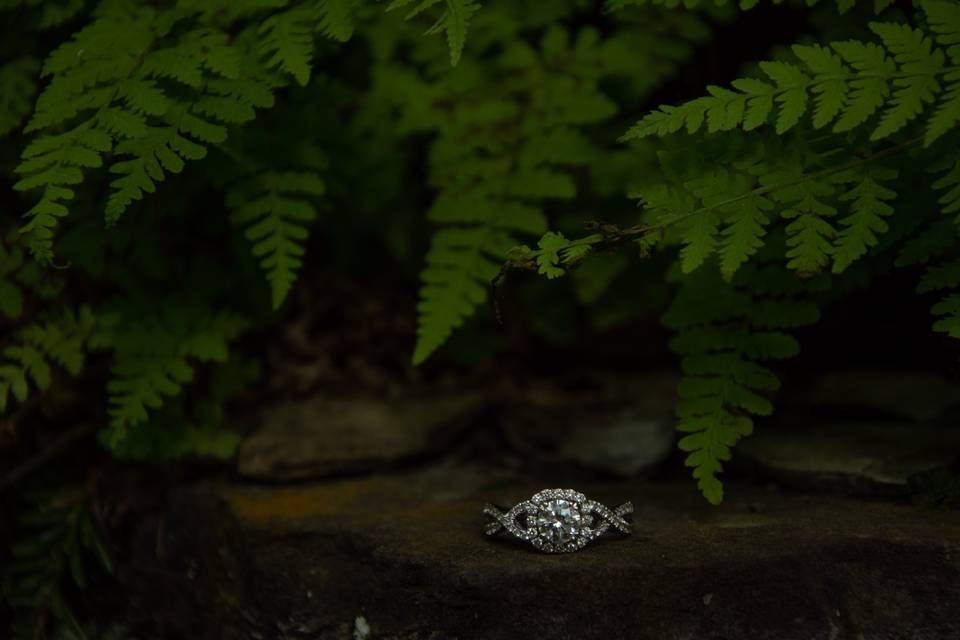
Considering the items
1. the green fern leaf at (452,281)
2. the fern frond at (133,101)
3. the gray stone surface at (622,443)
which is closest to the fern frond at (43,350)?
the fern frond at (133,101)

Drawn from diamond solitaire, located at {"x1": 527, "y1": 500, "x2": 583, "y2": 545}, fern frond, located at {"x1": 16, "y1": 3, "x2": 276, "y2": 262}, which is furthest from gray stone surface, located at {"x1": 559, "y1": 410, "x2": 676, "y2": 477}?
fern frond, located at {"x1": 16, "y1": 3, "x2": 276, "y2": 262}

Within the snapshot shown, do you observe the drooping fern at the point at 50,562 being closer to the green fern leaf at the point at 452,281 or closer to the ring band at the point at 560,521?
the green fern leaf at the point at 452,281

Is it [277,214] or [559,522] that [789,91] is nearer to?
[559,522]

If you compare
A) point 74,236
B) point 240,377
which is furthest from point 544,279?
point 74,236

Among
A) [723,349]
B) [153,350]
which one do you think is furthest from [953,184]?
[153,350]

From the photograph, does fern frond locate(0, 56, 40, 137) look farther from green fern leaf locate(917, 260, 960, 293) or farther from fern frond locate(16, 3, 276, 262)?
green fern leaf locate(917, 260, 960, 293)

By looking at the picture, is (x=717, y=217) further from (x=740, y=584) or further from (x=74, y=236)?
(x=74, y=236)
